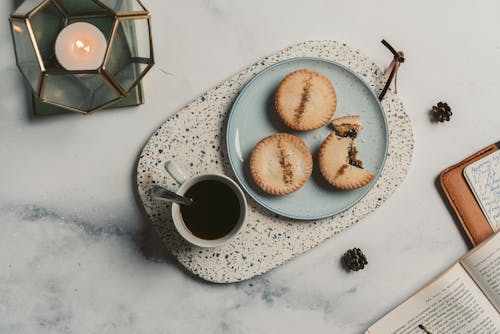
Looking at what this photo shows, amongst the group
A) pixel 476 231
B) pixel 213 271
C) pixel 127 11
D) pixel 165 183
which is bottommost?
pixel 213 271

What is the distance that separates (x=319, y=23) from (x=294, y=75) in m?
0.14

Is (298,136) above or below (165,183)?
above

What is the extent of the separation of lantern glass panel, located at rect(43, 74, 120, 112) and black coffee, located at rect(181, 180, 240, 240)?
204 mm

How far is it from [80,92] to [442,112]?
0.65 metres

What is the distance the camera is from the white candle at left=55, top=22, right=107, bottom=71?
860 mm

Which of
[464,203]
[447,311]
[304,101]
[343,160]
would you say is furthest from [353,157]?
[447,311]

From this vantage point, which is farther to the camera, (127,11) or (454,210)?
(454,210)

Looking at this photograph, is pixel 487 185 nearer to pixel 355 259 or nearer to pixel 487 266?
pixel 487 266

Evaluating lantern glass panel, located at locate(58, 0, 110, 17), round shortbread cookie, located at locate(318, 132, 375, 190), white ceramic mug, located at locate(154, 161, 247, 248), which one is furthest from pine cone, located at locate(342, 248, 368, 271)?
lantern glass panel, located at locate(58, 0, 110, 17)

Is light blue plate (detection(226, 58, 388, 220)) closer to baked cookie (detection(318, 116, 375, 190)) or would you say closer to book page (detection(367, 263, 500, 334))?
baked cookie (detection(318, 116, 375, 190))

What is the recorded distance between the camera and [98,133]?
95 cm

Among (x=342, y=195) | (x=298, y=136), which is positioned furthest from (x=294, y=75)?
(x=342, y=195)

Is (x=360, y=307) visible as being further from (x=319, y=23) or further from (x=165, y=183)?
(x=319, y=23)

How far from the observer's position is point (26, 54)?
32.7 inches
